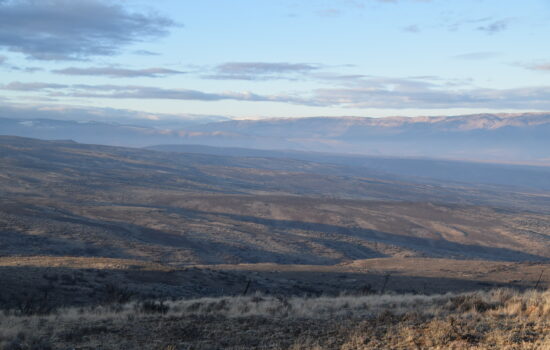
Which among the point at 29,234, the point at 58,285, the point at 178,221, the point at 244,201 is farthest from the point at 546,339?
the point at 244,201

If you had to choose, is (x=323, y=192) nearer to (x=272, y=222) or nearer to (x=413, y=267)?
(x=272, y=222)

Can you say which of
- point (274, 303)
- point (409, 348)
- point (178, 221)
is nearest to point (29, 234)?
point (178, 221)

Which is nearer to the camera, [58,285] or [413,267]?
[58,285]

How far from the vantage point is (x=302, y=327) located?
1184cm

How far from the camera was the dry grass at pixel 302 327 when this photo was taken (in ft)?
33.9

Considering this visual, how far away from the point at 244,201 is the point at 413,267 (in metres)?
44.3

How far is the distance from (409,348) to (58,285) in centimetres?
1573

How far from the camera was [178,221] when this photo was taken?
60250 mm

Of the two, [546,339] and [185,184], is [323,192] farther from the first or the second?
[546,339]

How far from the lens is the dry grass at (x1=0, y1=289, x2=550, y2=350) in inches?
406

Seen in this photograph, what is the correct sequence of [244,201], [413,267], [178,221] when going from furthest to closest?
[244,201] < [178,221] < [413,267]

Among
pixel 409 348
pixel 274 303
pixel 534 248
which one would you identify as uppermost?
pixel 409 348

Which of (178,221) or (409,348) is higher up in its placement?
(409,348)

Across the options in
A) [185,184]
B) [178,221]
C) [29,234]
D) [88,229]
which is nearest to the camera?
[29,234]
